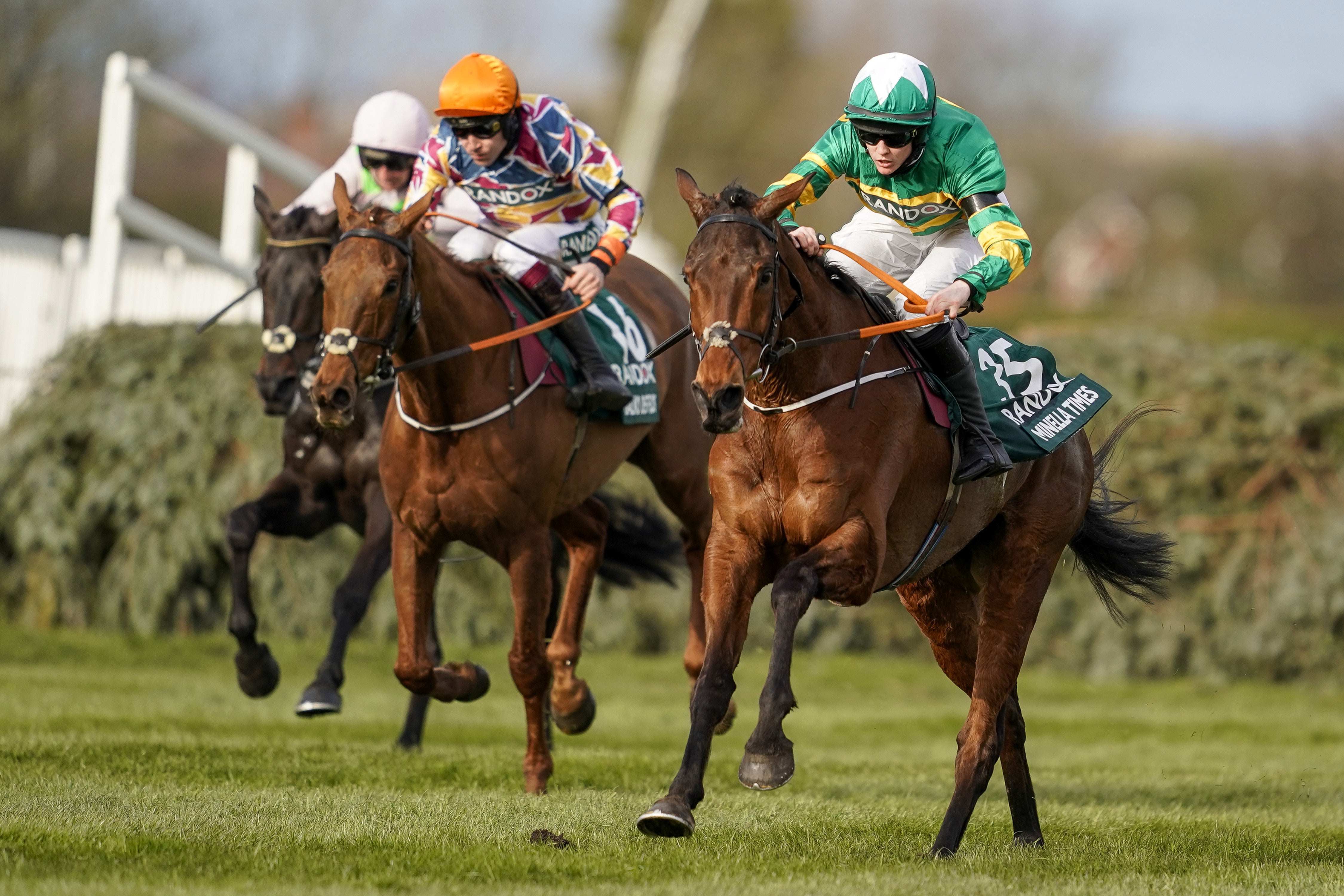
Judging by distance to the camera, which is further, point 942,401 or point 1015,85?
point 1015,85

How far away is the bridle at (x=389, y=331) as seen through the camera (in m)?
5.38

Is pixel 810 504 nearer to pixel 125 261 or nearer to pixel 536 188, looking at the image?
pixel 536 188

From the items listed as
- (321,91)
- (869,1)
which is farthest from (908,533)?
(869,1)

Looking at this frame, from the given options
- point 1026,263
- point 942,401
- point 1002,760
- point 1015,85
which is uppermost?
point 1015,85

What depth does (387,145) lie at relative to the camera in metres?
7.49

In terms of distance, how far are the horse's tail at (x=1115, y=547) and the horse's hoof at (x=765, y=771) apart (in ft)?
7.13

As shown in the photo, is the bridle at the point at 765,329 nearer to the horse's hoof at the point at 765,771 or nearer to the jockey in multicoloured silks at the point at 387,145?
the horse's hoof at the point at 765,771

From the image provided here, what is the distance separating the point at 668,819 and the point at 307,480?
11.6 ft

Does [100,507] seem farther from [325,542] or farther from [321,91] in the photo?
[321,91]

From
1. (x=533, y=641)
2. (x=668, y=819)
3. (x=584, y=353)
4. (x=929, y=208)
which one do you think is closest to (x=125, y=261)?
(x=584, y=353)

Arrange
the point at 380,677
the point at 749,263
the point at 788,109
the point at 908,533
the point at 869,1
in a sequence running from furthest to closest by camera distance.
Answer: the point at 869,1 < the point at 788,109 < the point at 380,677 < the point at 908,533 < the point at 749,263

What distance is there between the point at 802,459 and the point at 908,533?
0.52m

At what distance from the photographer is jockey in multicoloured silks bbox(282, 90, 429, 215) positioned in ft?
24.5

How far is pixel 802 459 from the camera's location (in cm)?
489
